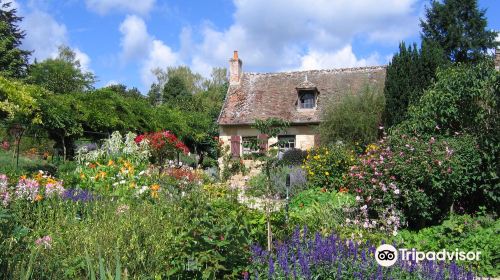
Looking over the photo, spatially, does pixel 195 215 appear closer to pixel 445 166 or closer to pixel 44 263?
pixel 44 263

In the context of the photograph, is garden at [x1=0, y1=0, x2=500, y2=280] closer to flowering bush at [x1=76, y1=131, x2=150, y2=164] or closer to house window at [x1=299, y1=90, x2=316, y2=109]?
flowering bush at [x1=76, y1=131, x2=150, y2=164]

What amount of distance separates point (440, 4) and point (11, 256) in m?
22.7

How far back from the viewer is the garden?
3113mm

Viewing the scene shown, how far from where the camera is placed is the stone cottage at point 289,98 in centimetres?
2034

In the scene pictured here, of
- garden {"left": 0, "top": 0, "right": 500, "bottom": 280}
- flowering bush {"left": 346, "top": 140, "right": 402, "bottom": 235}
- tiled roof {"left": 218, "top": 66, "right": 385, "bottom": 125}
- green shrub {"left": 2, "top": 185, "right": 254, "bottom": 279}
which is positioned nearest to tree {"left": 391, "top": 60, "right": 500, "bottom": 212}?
garden {"left": 0, "top": 0, "right": 500, "bottom": 280}

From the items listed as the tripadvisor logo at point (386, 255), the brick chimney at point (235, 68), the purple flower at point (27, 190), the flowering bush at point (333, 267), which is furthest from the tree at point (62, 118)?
the tripadvisor logo at point (386, 255)

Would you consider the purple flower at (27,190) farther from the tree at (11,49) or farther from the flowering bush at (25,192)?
the tree at (11,49)

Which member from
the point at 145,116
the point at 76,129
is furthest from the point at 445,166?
the point at 145,116

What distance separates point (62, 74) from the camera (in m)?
39.6

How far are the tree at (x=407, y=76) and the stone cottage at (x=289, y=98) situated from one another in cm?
528

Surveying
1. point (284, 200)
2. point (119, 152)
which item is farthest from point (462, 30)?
point (119, 152)

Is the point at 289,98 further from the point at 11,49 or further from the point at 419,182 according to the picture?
the point at 11,49

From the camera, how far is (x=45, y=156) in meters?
19.6

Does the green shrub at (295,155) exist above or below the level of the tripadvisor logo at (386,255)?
above
